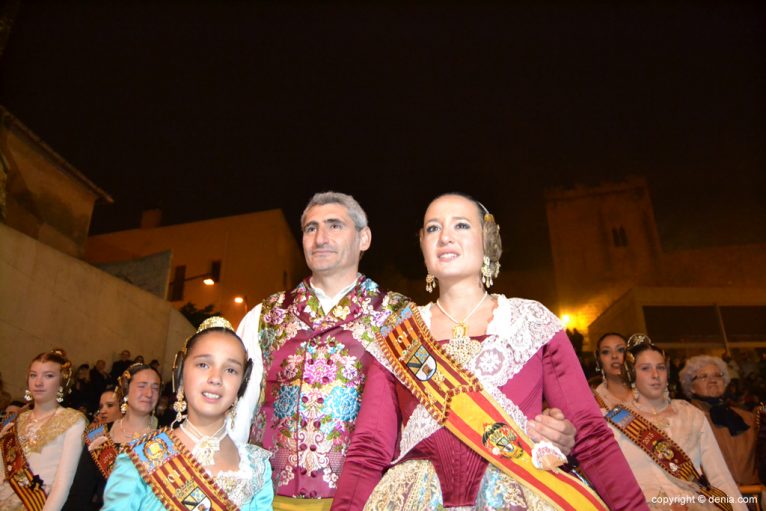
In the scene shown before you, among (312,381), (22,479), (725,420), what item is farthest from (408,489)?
(725,420)

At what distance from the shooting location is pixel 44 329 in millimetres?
10141

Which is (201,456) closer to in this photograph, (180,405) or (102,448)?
(180,405)

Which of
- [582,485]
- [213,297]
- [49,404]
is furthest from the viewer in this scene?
[213,297]

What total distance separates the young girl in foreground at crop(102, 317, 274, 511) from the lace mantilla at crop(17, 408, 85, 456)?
243cm

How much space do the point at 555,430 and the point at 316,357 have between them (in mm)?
1248

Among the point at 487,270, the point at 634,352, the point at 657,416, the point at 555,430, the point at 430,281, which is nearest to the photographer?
the point at 555,430

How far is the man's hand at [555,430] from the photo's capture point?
186cm

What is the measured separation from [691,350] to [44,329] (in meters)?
19.5

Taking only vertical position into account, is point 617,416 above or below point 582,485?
above

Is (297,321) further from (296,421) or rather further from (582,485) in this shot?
(582,485)

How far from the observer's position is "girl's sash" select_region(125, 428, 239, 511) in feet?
7.84

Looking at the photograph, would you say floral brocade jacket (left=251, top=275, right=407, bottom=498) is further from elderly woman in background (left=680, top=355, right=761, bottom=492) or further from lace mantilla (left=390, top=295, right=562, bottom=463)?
elderly woman in background (left=680, top=355, right=761, bottom=492)

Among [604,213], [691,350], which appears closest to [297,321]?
[691,350]

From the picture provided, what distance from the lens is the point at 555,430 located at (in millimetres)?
1860
